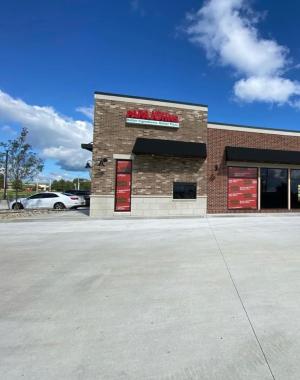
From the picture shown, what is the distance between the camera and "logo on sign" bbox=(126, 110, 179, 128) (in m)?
17.2

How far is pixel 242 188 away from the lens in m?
19.0

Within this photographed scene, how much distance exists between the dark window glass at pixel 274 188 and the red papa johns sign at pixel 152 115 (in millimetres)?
6556

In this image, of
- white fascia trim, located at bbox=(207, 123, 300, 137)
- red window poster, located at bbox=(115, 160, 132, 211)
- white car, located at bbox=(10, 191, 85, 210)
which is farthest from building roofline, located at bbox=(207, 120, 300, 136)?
white car, located at bbox=(10, 191, 85, 210)

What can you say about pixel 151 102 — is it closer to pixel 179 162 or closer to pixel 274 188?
pixel 179 162

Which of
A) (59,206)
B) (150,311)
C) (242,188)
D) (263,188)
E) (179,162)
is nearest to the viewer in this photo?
(150,311)

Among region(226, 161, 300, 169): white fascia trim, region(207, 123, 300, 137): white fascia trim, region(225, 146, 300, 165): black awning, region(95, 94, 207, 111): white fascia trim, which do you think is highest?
region(95, 94, 207, 111): white fascia trim

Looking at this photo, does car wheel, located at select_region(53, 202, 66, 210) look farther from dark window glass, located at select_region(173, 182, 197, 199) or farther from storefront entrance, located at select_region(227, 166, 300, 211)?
storefront entrance, located at select_region(227, 166, 300, 211)

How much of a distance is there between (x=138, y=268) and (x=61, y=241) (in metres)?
3.80

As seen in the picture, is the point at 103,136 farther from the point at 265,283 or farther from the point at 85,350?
the point at 85,350

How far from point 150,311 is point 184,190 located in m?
14.0

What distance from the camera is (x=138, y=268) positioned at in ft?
21.4

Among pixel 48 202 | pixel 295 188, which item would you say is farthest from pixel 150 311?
pixel 48 202

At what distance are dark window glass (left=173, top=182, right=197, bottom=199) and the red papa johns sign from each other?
144 inches

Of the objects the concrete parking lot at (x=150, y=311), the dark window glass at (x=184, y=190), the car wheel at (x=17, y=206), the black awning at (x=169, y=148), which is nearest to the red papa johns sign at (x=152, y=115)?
the black awning at (x=169, y=148)
